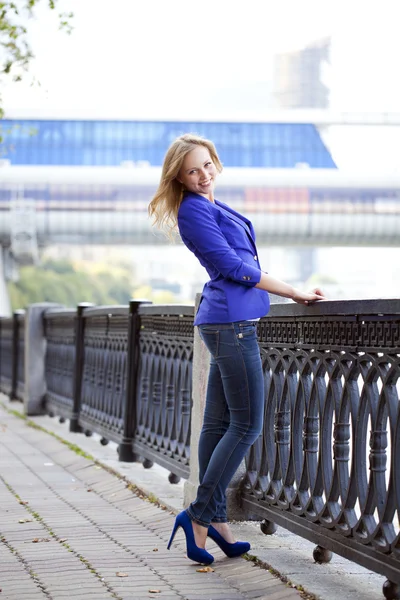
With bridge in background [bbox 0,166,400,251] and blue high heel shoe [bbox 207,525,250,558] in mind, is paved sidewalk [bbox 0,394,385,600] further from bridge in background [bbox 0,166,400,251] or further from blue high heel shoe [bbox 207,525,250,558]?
bridge in background [bbox 0,166,400,251]

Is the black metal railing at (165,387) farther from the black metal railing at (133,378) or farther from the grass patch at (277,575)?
the grass patch at (277,575)

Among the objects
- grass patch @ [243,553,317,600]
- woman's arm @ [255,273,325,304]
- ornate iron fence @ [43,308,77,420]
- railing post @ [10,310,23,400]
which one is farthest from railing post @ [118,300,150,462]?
railing post @ [10,310,23,400]

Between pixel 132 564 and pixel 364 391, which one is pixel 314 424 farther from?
pixel 132 564

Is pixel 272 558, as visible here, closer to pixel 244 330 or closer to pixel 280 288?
pixel 244 330

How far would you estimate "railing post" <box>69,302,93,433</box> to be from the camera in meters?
9.27

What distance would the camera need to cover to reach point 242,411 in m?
3.92

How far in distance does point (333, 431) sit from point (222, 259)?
754 millimetres

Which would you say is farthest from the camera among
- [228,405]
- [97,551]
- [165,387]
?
[165,387]

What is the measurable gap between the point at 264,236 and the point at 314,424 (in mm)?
81343

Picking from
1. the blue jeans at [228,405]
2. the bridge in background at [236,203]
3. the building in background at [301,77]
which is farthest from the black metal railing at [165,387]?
the building in background at [301,77]

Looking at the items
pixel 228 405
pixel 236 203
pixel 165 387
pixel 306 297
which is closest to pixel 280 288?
pixel 306 297

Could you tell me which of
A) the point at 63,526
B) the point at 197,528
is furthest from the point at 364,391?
the point at 63,526

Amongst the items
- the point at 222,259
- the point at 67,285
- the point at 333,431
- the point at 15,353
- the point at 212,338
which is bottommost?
the point at 15,353

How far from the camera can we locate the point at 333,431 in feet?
12.5
